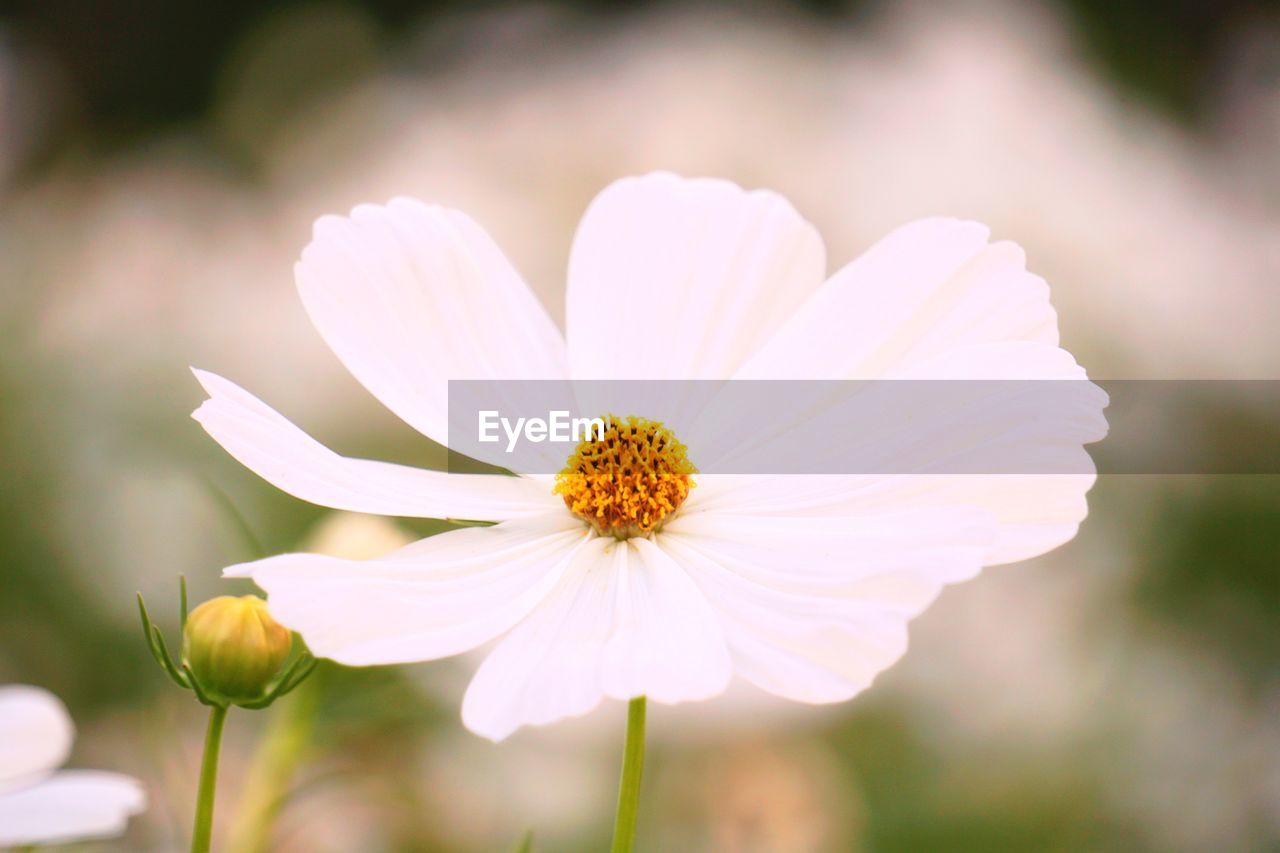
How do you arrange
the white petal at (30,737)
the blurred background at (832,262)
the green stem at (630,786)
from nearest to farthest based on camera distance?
the green stem at (630,786) → the white petal at (30,737) → the blurred background at (832,262)

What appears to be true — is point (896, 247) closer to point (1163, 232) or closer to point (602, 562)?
point (602, 562)

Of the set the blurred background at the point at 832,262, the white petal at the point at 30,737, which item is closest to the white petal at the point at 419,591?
the white petal at the point at 30,737

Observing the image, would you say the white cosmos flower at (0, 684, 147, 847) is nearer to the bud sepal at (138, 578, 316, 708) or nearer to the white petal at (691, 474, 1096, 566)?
the bud sepal at (138, 578, 316, 708)

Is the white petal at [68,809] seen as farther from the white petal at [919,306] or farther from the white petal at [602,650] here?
the white petal at [919,306]

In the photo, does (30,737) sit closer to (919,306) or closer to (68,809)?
(68,809)

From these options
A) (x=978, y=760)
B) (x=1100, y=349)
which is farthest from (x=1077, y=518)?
(x=1100, y=349)

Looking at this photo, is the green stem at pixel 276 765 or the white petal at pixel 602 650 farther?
the green stem at pixel 276 765

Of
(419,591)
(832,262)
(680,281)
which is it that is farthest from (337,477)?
(832,262)
